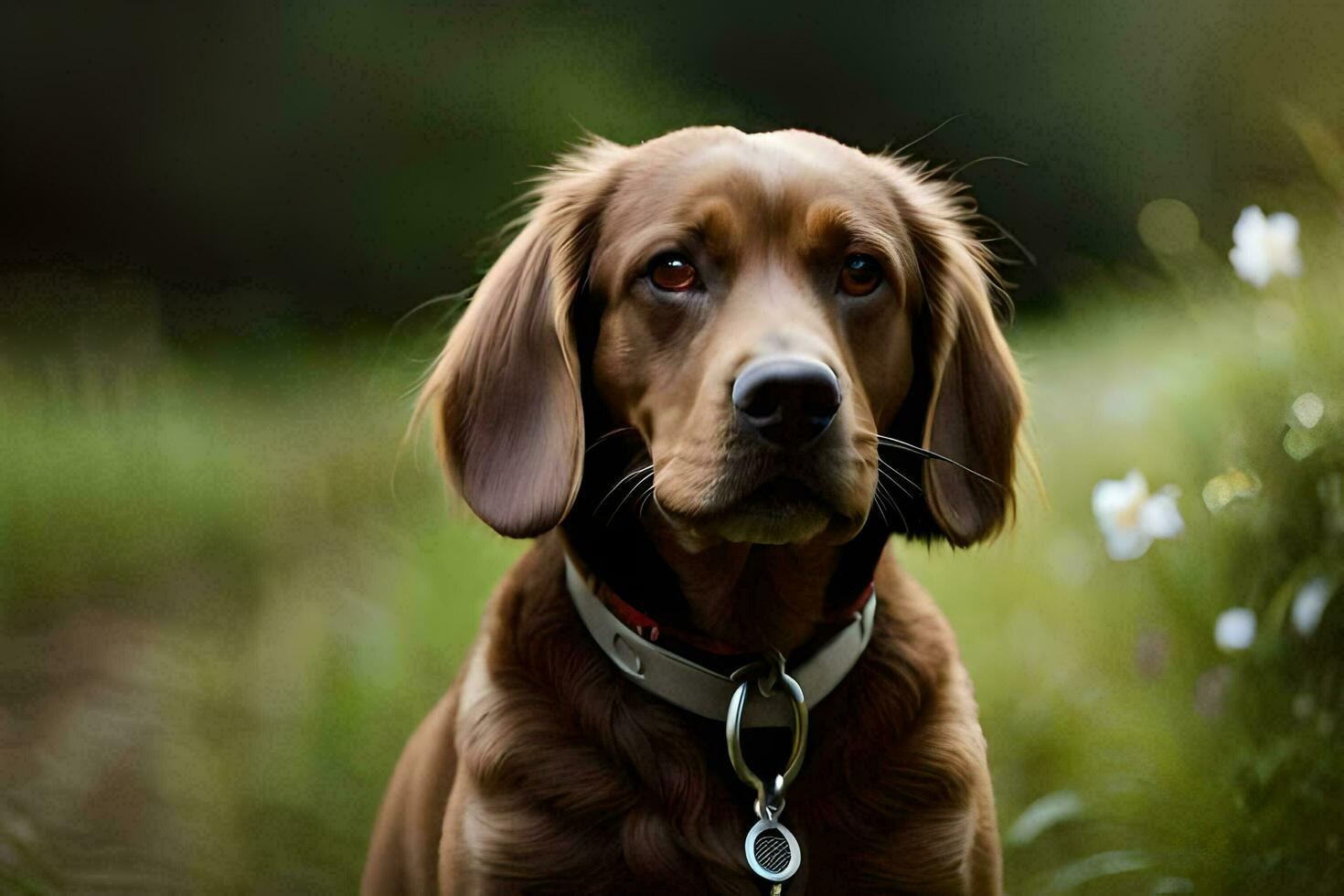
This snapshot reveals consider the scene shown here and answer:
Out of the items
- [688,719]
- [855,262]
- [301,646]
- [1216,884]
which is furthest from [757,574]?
[301,646]

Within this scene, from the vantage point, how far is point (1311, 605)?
3104 millimetres

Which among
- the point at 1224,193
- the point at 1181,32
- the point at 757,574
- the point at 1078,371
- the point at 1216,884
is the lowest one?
the point at 1216,884

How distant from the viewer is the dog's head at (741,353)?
2.11m

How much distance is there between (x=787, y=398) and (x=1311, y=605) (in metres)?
1.64

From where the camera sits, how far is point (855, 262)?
7.75 ft

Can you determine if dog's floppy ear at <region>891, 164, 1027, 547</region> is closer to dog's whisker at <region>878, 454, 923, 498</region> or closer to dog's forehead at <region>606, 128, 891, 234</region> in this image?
dog's whisker at <region>878, 454, 923, 498</region>

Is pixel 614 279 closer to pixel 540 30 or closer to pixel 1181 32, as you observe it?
pixel 540 30

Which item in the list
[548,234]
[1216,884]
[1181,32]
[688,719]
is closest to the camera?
[688,719]

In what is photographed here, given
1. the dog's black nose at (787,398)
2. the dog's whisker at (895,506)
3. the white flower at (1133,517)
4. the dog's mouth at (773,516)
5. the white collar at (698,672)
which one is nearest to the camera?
the dog's black nose at (787,398)

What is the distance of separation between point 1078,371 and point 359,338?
Result: 2.26 meters

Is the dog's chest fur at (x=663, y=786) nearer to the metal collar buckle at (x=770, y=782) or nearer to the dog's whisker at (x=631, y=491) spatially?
the metal collar buckle at (x=770, y=782)

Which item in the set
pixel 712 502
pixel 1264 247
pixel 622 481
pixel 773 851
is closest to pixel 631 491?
pixel 622 481

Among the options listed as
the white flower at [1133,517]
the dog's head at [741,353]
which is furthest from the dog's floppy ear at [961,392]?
the white flower at [1133,517]

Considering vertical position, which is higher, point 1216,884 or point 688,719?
point 688,719
